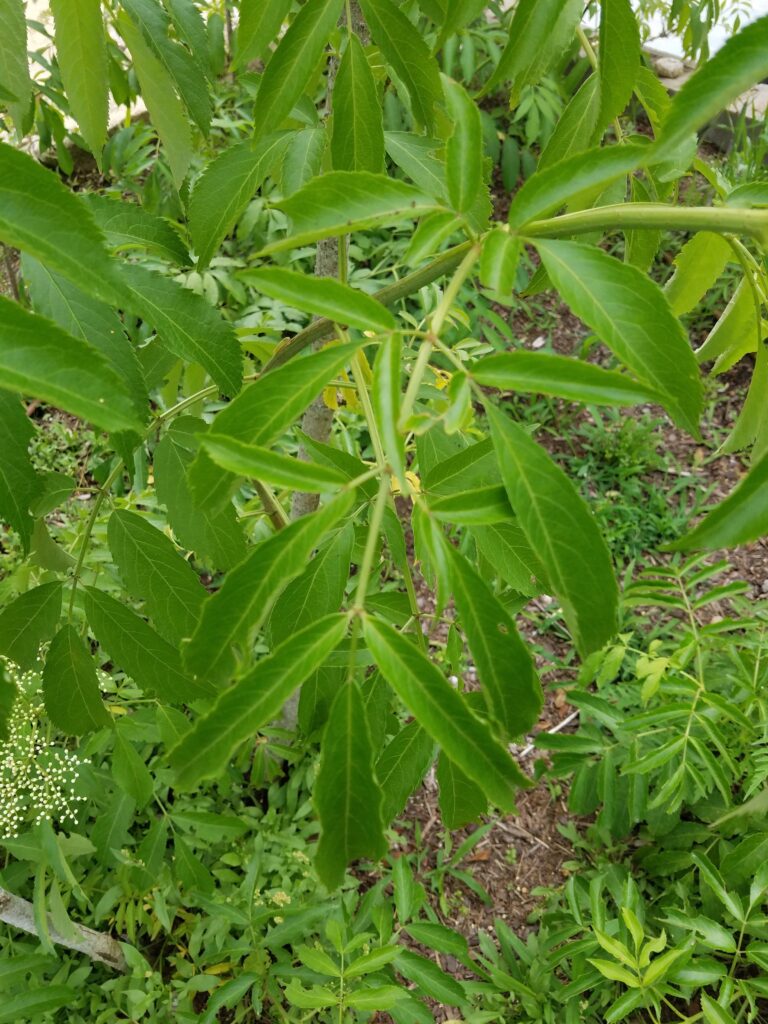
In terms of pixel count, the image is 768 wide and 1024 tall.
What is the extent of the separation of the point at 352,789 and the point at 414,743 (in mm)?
304

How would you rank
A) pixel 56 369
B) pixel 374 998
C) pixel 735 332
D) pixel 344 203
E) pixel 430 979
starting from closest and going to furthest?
pixel 56 369, pixel 344 203, pixel 735 332, pixel 374 998, pixel 430 979

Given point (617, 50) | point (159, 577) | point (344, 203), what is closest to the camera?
point (344, 203)

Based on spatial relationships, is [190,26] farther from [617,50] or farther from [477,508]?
[477,508]

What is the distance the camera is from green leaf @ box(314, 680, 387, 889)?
0.47 m

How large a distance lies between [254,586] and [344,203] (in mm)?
254

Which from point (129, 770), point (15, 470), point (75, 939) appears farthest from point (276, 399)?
point (75, 939)

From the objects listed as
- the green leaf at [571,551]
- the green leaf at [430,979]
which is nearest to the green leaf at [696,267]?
the green leaf at [571,551]

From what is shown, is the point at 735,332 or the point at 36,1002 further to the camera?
the point at 36,1002

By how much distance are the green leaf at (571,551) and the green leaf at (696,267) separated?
37 centimetres

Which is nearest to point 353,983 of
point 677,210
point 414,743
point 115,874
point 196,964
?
point 196,964

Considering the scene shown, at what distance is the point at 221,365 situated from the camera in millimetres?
731

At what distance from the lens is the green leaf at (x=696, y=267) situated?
2.48ft

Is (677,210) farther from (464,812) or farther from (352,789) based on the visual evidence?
(464,812)

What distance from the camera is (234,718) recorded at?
451 mm
